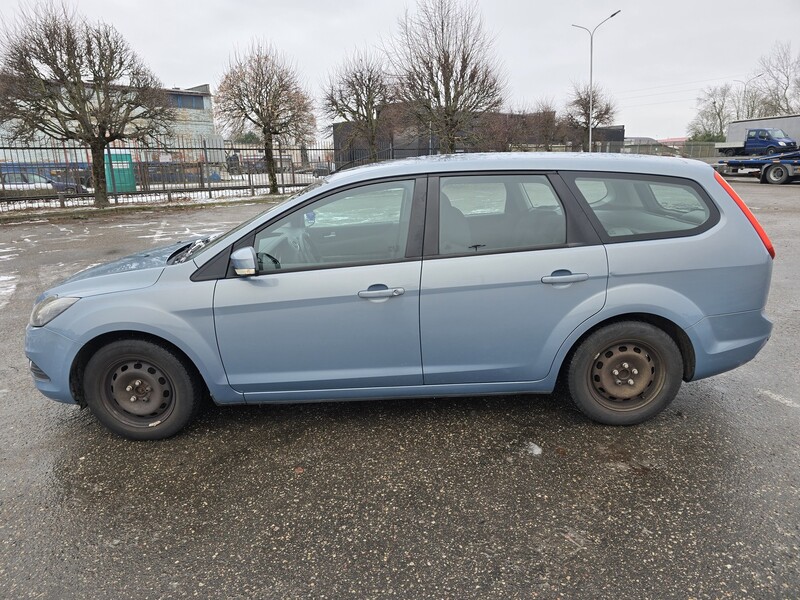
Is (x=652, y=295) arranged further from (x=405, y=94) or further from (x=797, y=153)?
(x=797, y=153)

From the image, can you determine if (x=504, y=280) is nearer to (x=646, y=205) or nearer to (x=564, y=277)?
(x=564, y=277)

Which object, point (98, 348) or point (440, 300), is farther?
point (98, 348)

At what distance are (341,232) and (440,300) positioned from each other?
30.4 inches

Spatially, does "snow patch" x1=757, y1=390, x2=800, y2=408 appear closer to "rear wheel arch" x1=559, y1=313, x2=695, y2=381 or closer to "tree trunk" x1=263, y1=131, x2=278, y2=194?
"rear wheel arch" x1=559, y1=313, x2=695, y2=381

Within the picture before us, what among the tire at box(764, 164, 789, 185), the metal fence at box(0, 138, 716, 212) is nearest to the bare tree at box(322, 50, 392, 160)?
the metal fence at box(0, 138, 716, 212)

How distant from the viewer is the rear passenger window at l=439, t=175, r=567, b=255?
312cm

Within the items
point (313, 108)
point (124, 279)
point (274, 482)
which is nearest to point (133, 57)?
point (313, 108)

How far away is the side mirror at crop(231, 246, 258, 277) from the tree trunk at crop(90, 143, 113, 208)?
756 inches

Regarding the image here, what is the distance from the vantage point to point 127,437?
128 inches

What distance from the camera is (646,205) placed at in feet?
10.6

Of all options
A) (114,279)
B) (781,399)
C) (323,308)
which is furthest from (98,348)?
(781,399)

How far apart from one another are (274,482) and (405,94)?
23269 millimetres

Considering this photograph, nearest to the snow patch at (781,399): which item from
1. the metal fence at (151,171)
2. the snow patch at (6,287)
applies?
the snow patch at (6,287)

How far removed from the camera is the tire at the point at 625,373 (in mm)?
3154
